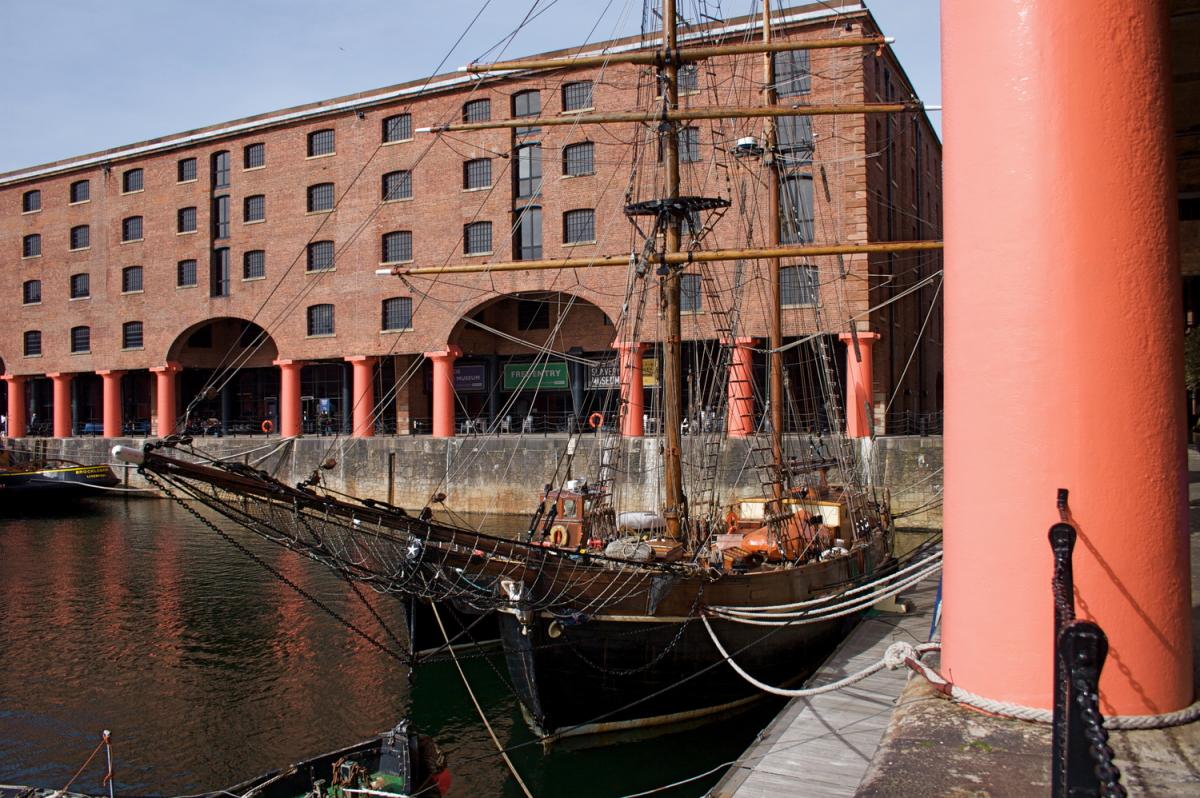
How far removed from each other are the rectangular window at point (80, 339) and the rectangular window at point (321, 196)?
49.5 ft

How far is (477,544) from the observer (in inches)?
479

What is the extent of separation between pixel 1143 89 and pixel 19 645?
823 inches

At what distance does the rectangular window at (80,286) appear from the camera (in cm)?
4791

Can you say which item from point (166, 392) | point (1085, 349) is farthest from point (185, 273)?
point (1085, 349)

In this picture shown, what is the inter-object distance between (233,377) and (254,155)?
11.0m

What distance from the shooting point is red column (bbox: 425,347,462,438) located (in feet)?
125

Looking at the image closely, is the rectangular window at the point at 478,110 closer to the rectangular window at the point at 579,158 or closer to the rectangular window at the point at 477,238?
the rectangular window at the point at 579,158

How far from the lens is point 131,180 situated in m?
46.7

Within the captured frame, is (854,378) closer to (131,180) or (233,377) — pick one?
(233,377)

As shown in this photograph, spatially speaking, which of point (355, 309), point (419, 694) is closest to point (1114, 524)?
point (419, 694)

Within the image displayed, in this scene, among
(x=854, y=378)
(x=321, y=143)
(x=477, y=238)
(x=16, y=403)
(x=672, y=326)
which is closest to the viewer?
(x=672, y=326)

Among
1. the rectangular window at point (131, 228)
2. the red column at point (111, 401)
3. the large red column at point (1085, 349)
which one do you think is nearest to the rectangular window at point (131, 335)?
the red column at point (111, 401)

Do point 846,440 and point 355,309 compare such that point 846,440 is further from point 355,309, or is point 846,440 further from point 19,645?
point 355,309

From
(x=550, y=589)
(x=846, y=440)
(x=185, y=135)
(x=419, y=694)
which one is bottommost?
(x=419, y=694)
